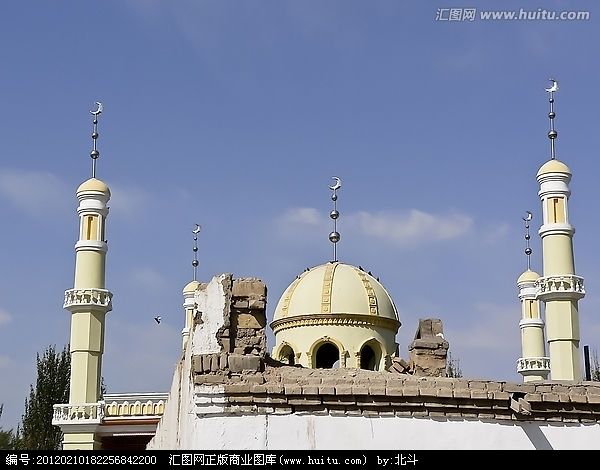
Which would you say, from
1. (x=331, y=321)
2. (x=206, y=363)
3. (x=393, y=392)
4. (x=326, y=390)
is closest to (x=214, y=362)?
(x=206, y=363)

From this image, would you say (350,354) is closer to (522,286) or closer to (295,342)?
(295,342)

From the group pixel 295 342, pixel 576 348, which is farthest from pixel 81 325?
pixel 576 348

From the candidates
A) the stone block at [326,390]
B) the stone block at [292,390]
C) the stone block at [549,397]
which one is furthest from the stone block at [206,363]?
the stone block at [549,397]

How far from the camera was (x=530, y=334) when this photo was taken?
29266 millimetres

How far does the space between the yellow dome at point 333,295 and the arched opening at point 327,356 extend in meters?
0.60

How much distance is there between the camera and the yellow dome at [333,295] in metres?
16.8

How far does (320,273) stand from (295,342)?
129 cm

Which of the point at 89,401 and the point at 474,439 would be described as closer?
the point at 474,439

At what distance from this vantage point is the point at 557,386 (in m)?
9.58

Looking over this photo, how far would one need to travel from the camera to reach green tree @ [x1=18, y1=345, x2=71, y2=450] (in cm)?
3328

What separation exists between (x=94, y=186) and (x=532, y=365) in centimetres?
1346

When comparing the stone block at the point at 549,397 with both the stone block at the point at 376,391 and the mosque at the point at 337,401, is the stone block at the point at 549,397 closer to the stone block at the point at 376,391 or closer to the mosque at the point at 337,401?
the mosque at the point at 337,401

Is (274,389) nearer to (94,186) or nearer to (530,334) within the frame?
(94,186)
